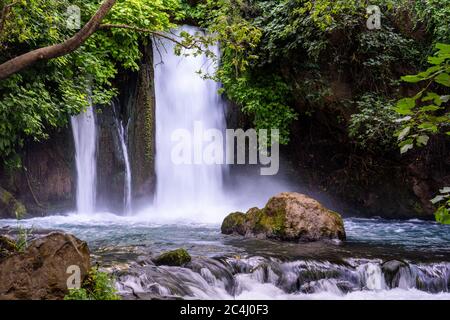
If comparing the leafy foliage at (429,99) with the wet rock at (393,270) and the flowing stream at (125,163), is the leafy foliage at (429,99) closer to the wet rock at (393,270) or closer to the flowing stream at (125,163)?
the wet rock at (393,270)

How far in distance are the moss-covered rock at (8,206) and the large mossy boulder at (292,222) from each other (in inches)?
218

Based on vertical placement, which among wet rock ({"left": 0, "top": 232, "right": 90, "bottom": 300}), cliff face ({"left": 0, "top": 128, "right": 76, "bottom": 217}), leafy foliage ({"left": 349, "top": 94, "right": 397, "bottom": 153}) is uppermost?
leafy foliage ({"left": 349, "top": 94, "right": 397, "bottom": 153})

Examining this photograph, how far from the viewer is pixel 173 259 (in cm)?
565

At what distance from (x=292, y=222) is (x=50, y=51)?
508 centimetres

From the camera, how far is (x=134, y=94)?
12594mm

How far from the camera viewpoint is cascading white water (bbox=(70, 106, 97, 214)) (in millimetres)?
11773

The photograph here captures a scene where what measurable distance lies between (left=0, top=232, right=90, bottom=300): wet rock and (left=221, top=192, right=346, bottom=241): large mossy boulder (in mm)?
4375

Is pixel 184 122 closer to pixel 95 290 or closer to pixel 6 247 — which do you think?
pixel 6 247

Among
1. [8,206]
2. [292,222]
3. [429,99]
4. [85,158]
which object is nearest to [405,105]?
[429,99]

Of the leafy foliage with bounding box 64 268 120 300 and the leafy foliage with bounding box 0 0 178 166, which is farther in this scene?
the leafy foliage with bounding box 0 0 178 166

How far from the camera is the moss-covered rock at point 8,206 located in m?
10.4

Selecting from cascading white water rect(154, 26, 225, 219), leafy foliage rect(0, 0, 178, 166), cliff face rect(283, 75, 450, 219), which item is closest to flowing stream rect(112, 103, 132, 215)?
cascading white water rect(154, 26, 225, 219)

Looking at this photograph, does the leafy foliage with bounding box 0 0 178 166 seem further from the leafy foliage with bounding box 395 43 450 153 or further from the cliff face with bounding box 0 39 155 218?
the leafy foliage with bounding box 395 43 450 153
